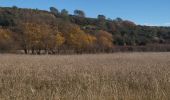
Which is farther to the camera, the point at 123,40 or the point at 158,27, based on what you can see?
the point at 158,27

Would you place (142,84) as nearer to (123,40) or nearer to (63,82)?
(63,82)

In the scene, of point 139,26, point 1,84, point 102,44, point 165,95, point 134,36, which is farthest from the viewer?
point 139,26

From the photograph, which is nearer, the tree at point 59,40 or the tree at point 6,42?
the tree at point 6,42

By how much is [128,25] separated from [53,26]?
295ft

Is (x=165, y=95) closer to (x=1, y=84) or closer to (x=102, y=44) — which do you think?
(x=1, y=84)

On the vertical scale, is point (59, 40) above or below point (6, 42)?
above

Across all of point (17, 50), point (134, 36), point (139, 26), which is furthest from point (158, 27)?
point (17, 50)

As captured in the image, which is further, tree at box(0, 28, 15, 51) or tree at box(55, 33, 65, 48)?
tree at box(55, 33, 65, 48)

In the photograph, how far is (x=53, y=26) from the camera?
10906cm

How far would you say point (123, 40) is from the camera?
14850cm

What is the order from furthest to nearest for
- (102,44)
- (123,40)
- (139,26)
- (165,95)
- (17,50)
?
(139,26), (123,40), (102,44), (17,50), (165,95)

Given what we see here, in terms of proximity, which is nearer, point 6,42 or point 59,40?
point 6,42

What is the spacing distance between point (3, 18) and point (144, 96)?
501 ft

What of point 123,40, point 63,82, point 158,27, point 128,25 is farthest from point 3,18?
point 63,82
